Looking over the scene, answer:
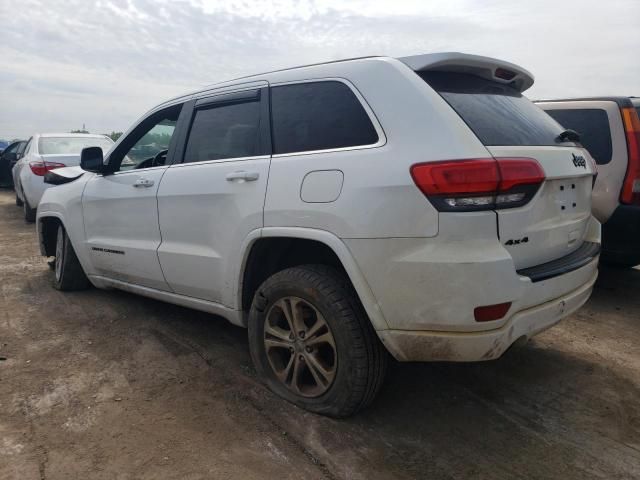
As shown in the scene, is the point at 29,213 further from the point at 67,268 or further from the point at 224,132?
the point at 224,132

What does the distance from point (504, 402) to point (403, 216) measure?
1370mm

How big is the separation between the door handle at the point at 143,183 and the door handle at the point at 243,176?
0.88 metres

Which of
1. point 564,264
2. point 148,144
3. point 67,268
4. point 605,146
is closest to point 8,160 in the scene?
point 67,268

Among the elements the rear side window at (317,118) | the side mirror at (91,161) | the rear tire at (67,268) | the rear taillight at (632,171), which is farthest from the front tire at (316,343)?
the rear taillight at (632,171)

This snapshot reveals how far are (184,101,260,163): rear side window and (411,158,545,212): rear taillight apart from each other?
1200 mm

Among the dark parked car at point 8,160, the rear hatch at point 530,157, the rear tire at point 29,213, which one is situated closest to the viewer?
the rear hatch at point 530,157

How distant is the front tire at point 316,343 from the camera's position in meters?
2.54

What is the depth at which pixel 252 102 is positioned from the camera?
3.23 meters

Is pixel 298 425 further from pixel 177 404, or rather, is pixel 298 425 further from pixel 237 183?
pixel 237 183

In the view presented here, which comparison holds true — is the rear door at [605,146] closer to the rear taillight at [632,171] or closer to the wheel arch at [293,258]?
the rear taillight at [632,171]

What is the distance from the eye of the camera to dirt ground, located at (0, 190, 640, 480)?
2.38m

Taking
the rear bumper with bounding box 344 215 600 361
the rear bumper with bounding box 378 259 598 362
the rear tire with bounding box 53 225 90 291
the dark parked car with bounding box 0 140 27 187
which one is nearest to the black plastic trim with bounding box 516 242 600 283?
the rear bumper with bounding box 344 215 600 361

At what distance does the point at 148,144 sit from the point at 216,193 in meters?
1.47

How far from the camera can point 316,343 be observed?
2.73 m
